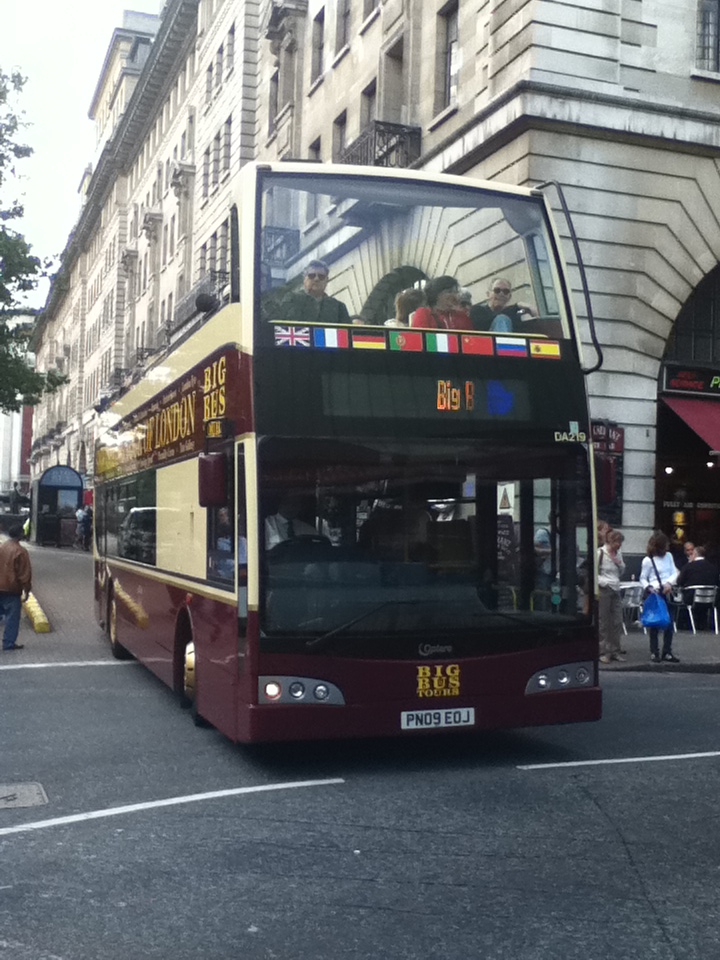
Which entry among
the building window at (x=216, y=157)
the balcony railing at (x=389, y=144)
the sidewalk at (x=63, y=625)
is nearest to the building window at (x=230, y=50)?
the building window at (x=216, y=157)

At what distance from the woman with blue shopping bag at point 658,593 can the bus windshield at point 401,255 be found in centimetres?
774

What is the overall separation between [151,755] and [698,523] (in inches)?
644

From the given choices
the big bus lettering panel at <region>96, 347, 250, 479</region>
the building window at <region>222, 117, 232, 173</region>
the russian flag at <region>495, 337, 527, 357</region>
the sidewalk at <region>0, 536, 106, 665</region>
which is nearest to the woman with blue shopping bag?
the big bus lettering panel at <region>96, 347, 250, 479</region>

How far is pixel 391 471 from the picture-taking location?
8.88 m

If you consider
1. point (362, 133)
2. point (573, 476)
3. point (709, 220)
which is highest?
point (362, 133)

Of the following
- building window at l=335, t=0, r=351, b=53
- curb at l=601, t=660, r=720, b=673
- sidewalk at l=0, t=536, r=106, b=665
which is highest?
building window at l=335, t=0, r=351, b=53

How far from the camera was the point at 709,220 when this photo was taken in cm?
2244

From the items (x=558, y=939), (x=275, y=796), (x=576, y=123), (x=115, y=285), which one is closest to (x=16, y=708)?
(x=275, y=796)

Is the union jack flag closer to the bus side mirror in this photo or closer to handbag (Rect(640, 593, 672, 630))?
the bus side mirror

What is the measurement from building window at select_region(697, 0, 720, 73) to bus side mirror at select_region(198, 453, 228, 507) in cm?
1645

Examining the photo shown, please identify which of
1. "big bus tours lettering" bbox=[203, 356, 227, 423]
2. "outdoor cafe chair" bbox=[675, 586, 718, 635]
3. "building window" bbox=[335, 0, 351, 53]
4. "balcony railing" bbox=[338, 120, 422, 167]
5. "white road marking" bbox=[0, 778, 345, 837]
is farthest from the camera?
"building window" bbox=[335, 0, 351, 53]

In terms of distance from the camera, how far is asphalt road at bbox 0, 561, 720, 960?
5.39 meters

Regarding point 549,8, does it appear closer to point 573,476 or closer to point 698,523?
point 698,523

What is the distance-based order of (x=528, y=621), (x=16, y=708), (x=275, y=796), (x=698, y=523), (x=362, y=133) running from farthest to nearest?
(x=362, y=133) < (x=698, y=523) < (x=16, y=708) < (x=528, y=621) < (x=275, y=796)
